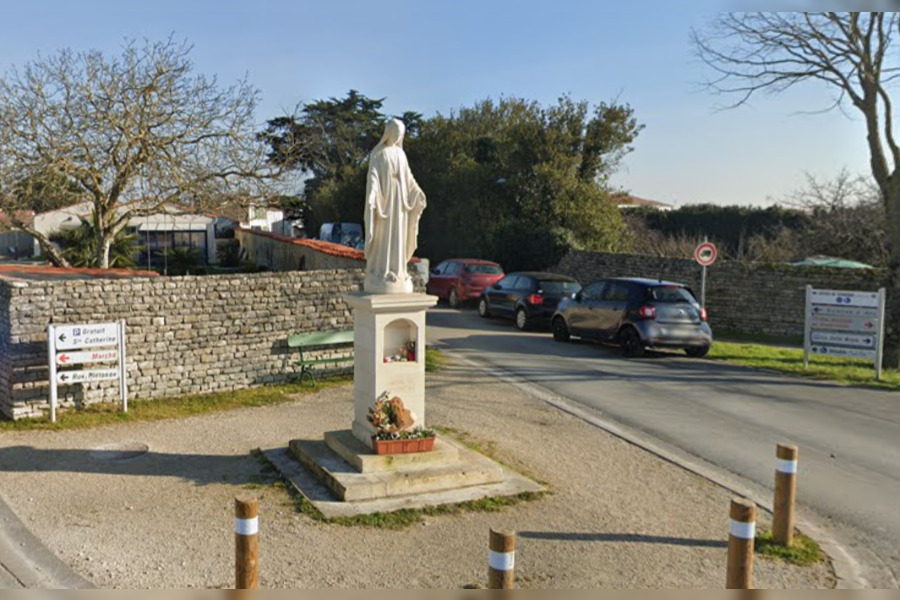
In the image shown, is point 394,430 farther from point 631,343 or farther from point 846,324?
point 846,324

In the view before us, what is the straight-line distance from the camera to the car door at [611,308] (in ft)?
50.4

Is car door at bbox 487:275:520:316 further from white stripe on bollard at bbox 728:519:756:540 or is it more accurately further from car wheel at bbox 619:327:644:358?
white stripe on bollard at bbox 728:519:756:540

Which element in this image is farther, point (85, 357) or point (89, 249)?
point (89, 249)

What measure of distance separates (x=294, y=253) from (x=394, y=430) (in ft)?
53.5

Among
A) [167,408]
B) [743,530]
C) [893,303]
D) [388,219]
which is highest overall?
[388,219]

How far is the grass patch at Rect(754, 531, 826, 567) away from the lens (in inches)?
232

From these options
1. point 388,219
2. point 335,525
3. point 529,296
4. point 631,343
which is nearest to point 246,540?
point 335,525

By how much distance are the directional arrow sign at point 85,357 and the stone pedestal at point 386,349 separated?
4.35 meters

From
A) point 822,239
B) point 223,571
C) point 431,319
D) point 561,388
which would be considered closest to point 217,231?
point 431,319

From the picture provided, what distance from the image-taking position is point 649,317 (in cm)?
1478

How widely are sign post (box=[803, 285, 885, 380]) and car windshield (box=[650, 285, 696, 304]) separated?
2212 mm

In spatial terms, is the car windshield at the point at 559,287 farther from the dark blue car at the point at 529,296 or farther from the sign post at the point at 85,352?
the sign post at the point at 85,352

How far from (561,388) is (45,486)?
24.6ft

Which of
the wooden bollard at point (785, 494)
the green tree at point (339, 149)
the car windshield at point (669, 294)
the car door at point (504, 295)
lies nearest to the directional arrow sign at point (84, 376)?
the wooden bollard at point (785, 494)
